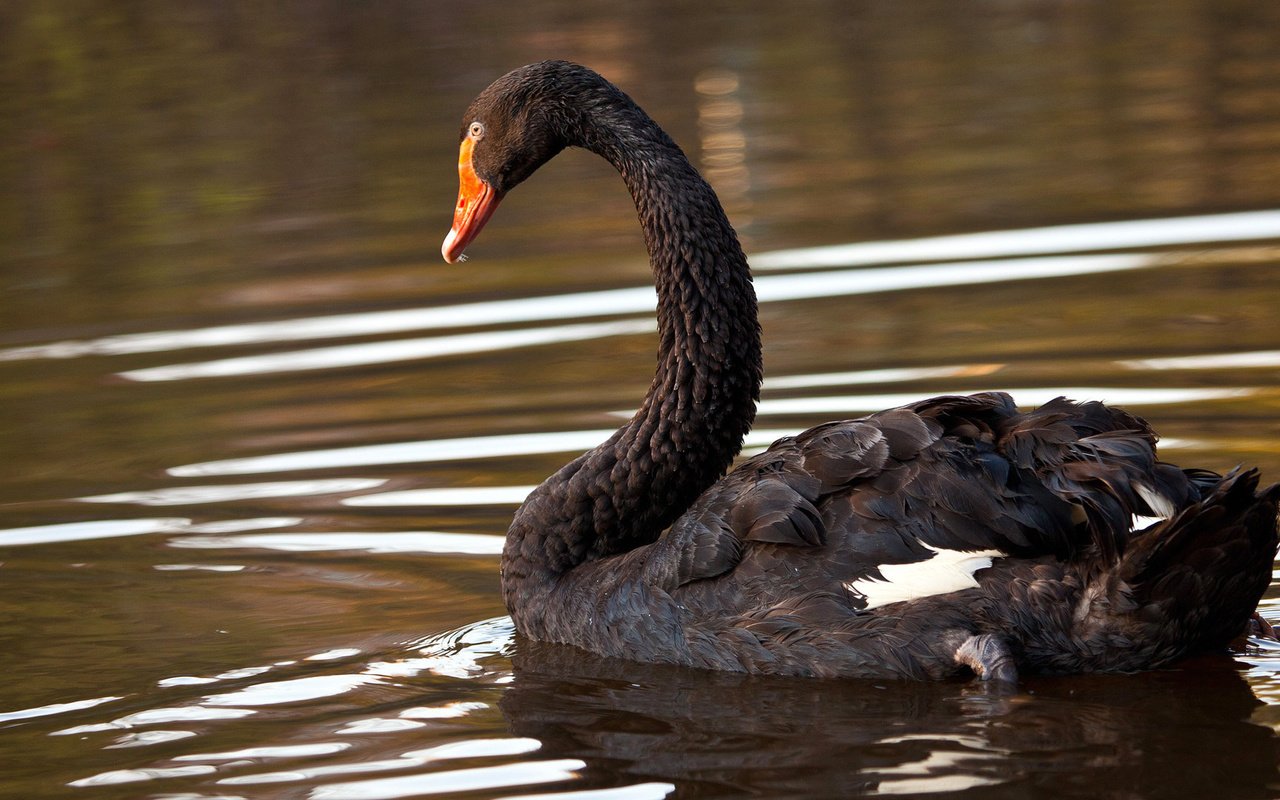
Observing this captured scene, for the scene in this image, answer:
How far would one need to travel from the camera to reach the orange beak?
259 inches

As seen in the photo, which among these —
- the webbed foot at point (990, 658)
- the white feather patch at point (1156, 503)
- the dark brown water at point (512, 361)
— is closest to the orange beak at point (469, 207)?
the dark brown water at point (512, 361)

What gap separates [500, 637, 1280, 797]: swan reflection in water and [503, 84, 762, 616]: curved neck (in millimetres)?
666

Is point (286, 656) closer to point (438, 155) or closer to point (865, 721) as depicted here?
point (865, 721)

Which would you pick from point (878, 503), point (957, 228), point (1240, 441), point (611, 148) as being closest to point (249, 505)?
point (611, 148)

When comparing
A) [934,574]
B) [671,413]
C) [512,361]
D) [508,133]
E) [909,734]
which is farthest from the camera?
[512,361]

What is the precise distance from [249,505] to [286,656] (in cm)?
170

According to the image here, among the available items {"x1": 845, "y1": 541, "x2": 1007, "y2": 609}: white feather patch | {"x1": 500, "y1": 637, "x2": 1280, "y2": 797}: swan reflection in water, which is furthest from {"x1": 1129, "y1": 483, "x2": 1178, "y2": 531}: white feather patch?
{"x1": 500, "y1": 637, "x2": 1280, "y2": 797}: swan reflection in water

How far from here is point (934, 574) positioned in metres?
5.01

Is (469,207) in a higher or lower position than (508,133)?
lower

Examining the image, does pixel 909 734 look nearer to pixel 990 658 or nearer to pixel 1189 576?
pixel 990 658

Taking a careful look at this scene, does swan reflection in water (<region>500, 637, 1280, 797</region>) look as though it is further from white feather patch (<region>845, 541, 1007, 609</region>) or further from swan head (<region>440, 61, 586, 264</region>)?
swan head (<region>440, 61, 586, 264</region>)

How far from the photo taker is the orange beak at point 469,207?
6566 millimetres

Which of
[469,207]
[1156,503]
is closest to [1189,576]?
[1156,503]

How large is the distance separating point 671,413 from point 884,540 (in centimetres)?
116
